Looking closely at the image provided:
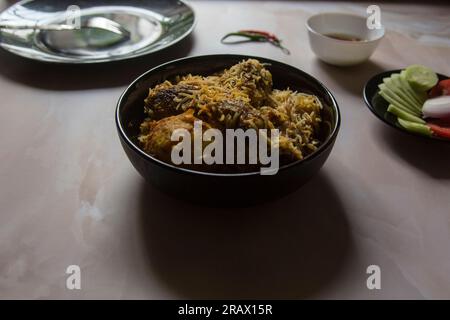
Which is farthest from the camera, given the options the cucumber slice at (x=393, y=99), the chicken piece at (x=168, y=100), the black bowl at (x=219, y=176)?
the cucumber slice at (x=393, y=99)

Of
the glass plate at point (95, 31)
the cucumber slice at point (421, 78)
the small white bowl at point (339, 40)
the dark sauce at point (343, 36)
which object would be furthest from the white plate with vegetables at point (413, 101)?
the glass plate at point (95, 31)

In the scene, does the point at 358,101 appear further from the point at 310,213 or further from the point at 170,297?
the point at 170,297

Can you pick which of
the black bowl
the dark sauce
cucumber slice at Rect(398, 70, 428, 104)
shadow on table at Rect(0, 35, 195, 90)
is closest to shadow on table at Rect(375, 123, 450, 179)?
cucumber slice at Rect(398, 70, 428, 104)

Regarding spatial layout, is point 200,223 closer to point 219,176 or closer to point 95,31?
point 219,176

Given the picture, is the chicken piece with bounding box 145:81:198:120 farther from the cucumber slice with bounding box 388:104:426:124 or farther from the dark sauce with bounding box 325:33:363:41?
the dark sauce with bounding box 325:33:363:41

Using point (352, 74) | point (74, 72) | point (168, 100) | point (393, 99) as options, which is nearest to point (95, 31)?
point (74, 72)

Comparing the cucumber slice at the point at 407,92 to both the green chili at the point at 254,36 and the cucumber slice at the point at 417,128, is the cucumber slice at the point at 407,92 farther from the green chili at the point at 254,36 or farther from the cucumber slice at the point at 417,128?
the green chili at the point at 254,36
